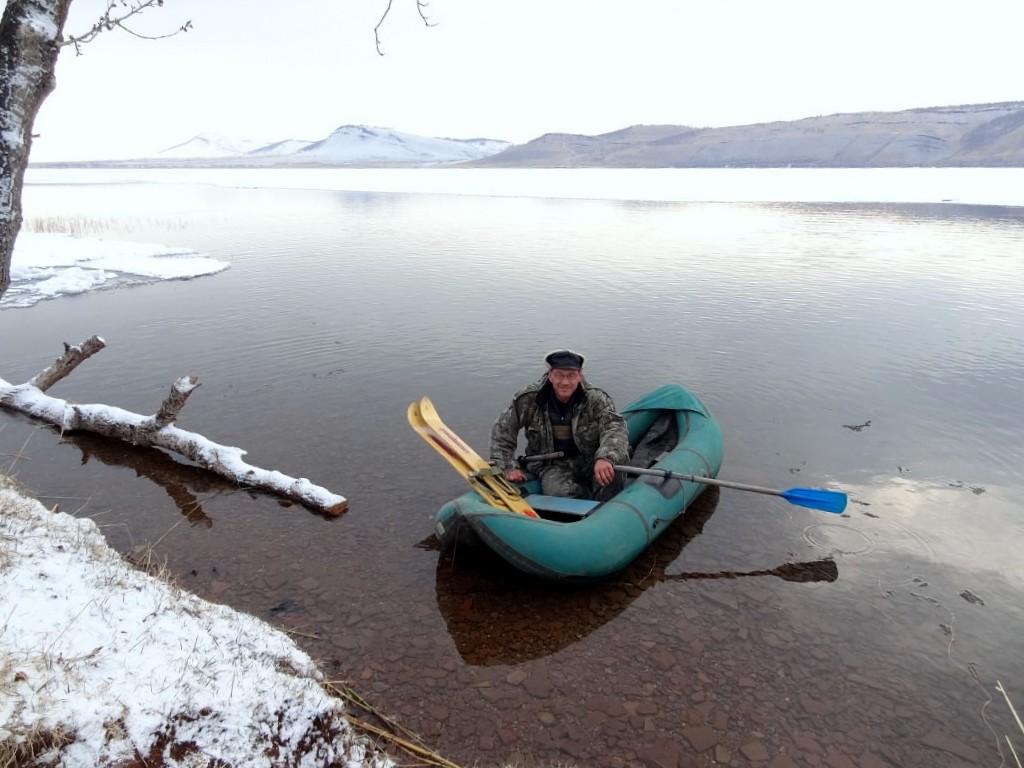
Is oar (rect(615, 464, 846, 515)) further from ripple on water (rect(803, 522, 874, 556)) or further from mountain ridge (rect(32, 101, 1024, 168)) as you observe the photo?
mountain ridge (rect(32, 101, 1024, 168))

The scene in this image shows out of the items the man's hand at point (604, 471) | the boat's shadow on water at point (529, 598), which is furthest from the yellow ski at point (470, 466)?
the man's hand at point (604, 471)

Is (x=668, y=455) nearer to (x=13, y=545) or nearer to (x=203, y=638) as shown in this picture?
(x=203, y=638)

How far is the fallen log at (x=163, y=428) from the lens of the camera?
6.60m

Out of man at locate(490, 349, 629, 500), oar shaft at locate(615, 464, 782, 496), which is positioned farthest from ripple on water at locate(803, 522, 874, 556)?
man at locate(490, 349, 629, 500)

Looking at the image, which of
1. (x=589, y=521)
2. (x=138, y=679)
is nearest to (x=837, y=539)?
(x=589, y=521)

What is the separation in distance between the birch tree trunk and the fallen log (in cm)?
407

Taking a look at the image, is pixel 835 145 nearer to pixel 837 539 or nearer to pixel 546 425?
pixel 837 539

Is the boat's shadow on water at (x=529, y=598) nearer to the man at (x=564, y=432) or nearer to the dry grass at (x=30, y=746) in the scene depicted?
the man at (x=564, y=432)

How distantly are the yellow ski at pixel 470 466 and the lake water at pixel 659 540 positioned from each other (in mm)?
625

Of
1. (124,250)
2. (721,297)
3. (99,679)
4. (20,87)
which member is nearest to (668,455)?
(99,679)

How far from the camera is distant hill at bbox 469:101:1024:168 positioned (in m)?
117

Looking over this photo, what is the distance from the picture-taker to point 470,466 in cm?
639

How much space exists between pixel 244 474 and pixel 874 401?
8857 mm

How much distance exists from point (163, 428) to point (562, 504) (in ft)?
15.8
